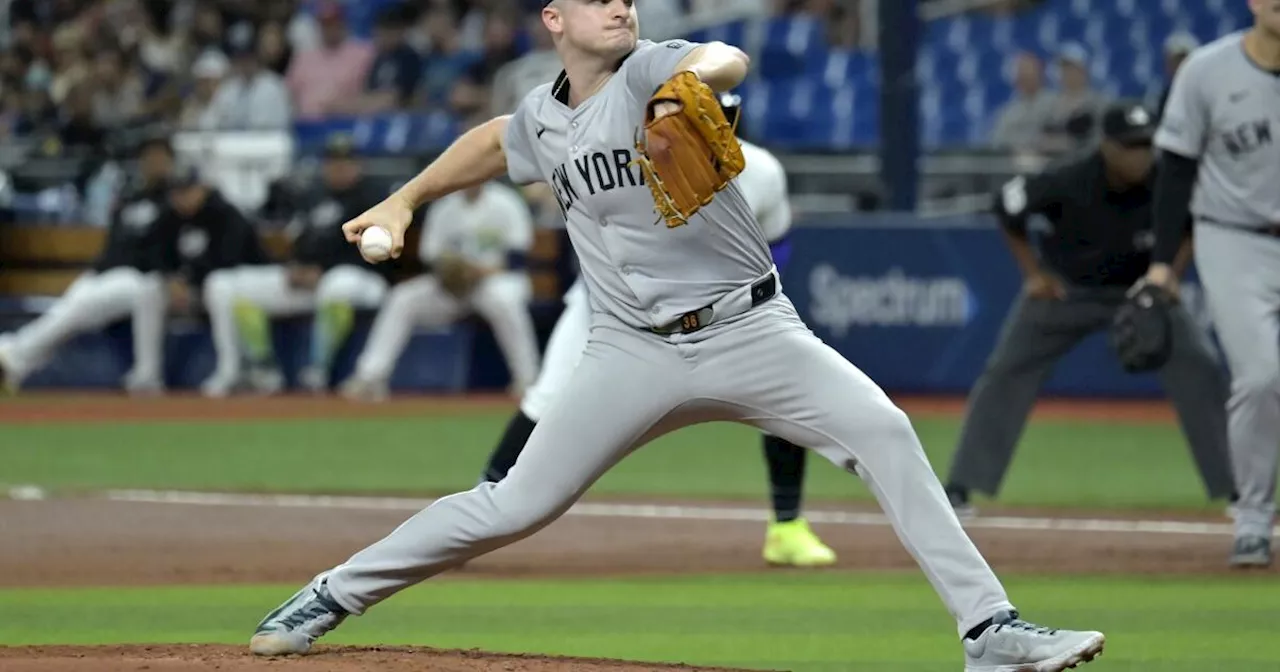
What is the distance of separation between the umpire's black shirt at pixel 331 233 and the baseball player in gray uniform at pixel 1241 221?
9.53m

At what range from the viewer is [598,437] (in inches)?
211

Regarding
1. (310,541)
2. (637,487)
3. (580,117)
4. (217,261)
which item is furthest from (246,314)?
(580,117)

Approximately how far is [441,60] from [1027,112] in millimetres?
5628

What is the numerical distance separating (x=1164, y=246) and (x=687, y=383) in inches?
142

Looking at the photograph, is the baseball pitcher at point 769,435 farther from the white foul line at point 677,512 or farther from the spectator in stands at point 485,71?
the spectator in stands at point 485,71

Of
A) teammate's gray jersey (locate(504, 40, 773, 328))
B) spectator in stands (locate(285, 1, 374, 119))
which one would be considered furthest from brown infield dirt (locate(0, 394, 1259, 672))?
spectator in stands (locate(285, 1, 374, 119))

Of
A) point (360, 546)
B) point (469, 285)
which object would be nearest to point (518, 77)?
point (469, 285)

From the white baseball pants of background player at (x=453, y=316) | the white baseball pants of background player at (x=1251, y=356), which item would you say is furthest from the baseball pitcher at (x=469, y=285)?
the white baseball pants of background player at (x=1251, y=356)

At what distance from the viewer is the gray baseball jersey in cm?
812

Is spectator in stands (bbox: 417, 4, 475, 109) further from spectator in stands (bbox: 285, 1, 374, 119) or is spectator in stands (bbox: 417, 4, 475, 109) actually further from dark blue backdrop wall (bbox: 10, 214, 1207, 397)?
dark blue backdrop wall (bbox: 10, 214, 1207, 397)

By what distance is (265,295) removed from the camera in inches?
675

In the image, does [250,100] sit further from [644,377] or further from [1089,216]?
[644,377]

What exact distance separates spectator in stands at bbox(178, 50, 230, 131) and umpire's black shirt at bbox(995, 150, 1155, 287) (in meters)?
11.0

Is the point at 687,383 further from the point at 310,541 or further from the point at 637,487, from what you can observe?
the point at 637,487
